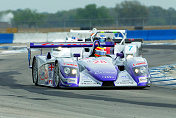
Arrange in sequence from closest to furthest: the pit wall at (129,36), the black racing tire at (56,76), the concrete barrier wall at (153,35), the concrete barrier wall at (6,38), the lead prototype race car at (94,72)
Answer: the lead prototype race car at (94,72) → the black racing tire at (56,76) → the concrete barrier wall at (6,38) → the pit wall at (129,36) → the concrete barrier wall at (153,35)

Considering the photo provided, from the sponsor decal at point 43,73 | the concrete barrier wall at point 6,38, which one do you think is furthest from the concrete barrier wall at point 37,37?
the sponsor decal at point 43,73

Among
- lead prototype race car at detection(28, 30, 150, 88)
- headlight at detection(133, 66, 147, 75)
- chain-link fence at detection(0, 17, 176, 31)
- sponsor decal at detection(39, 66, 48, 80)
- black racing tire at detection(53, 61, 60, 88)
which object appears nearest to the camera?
lead prototype race car at detection(28, 30, 150, 88)

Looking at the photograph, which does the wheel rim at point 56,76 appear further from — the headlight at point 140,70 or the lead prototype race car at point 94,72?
the headlight at point 140,70

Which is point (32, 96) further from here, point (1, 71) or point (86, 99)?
point (1, 71)

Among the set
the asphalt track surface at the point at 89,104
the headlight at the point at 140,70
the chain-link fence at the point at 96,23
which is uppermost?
the chain-link fence at the point at 96,23

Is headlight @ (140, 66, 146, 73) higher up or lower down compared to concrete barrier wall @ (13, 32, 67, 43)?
higher up

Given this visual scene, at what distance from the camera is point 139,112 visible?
23.2 ft

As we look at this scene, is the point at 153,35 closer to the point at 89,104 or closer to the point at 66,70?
the point at 66,70

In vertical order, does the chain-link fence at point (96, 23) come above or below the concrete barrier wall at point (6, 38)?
above

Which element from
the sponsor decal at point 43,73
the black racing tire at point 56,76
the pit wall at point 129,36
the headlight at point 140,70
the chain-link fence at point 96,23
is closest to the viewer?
the black racing tire at point 56,76

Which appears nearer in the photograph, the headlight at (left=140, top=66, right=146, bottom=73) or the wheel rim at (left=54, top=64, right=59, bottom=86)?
the wheel rim at (left=54, top=64, right=59, bottom=86)

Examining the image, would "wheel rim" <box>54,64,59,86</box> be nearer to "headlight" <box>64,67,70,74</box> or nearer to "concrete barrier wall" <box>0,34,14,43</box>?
"headlight" <box>64,67,70,74</box>

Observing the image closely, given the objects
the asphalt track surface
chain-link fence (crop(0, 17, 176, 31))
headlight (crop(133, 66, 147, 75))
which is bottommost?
the asphalt track surface

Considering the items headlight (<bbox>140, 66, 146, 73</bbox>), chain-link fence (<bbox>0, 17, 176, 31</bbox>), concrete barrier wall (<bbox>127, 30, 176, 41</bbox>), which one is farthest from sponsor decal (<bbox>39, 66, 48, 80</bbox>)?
chain-link fence (<bbox>0, 17, 176, 31</bbox>)
